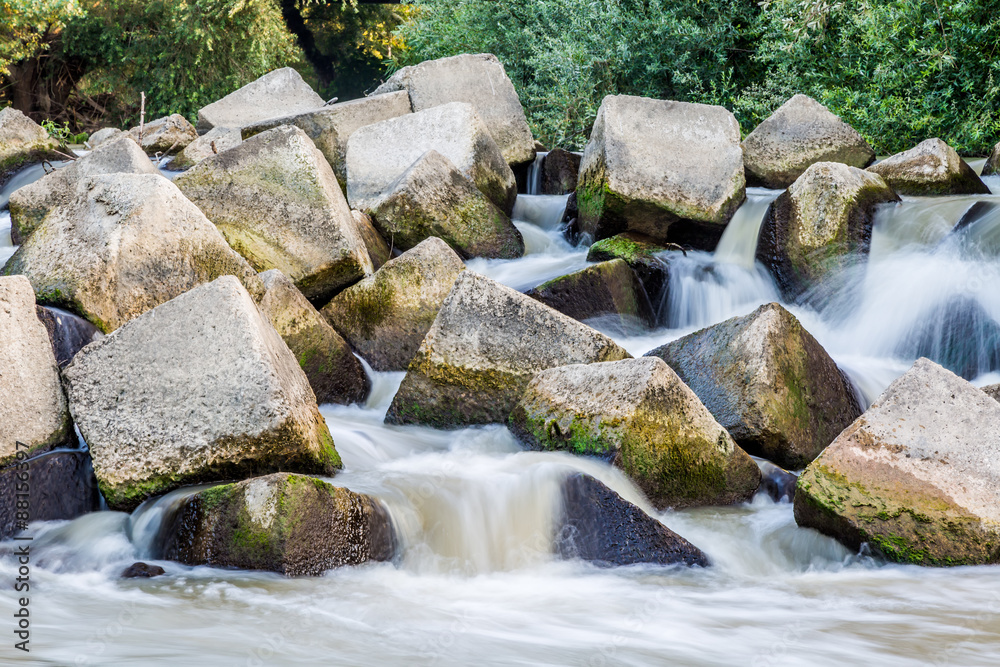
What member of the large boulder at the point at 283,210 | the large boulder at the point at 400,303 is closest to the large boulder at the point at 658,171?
the large boulder at the point at 400,303

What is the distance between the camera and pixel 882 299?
6000mm

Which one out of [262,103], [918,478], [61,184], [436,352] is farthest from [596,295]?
[262,103]

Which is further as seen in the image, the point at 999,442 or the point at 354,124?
the point at 354,124

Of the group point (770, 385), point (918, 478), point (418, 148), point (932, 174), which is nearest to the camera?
point (918, 478)

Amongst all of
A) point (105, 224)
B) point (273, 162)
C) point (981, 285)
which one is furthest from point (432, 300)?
point (981, 285)

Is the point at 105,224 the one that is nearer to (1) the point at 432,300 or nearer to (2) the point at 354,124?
(1) the point at 432,300

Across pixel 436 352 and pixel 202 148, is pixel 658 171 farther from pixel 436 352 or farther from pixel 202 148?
pixel 202 148

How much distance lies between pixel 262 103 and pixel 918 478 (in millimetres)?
10846

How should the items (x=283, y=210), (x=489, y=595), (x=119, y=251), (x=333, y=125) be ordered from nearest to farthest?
1. (x=489, y=595)
2. (x=119, y=251)
3. (x=283, y=210)
4. (x=333, y=125)

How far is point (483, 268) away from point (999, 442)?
3.96 metres

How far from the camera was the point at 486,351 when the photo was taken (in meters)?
4.38

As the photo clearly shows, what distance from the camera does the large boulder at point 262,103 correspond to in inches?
467

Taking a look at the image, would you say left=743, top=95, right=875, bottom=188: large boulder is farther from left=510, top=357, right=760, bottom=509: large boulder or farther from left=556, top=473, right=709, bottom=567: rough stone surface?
left=556, top=473, right=709, bottom=567: rough stone surface

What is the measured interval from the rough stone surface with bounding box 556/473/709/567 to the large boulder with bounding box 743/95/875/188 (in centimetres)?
533
